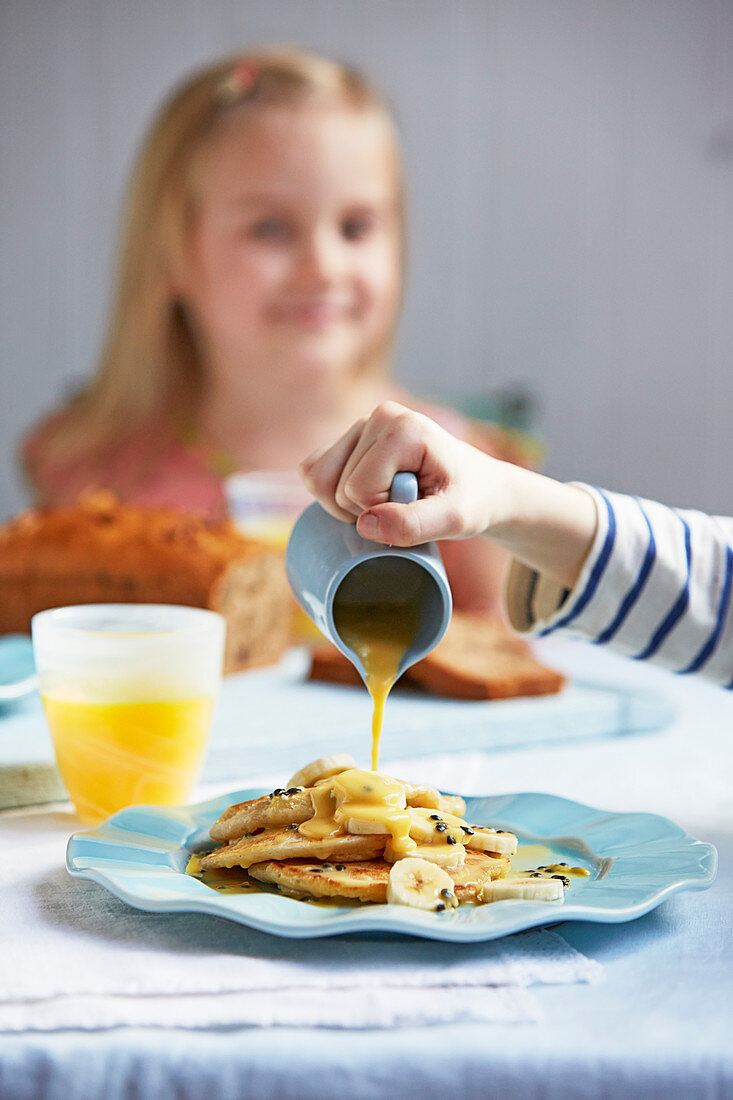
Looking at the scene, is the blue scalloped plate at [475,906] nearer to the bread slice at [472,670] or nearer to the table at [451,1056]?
the table at [451,1056]

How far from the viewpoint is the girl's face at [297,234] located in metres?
2.94

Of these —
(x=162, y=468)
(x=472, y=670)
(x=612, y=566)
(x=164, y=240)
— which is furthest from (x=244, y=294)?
(x=612, y=566)

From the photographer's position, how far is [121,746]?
3.29 feet

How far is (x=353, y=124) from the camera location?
298 centimetres

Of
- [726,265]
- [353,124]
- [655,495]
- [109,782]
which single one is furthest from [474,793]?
[726,265]

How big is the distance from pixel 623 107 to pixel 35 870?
4001 mm

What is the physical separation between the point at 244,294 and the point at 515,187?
5.50 feet

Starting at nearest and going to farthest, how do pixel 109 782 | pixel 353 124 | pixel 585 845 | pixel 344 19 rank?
pixel 585 845, pixel 109 782, pixel 353 124, pixel 344 19

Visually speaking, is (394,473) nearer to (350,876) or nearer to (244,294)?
(350,876)

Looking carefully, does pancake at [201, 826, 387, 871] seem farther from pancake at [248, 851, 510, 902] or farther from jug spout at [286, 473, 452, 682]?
jug spout at [286, 473, 452, 682]

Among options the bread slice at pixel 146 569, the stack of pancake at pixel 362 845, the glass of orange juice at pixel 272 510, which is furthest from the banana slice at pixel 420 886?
the glass of orange juice at pixel 272 510

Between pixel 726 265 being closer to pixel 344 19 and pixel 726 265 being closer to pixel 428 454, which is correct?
pixel 344 19

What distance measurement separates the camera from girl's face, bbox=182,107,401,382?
294 centimetres

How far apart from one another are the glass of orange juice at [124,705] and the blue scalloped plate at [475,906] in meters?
0.09
